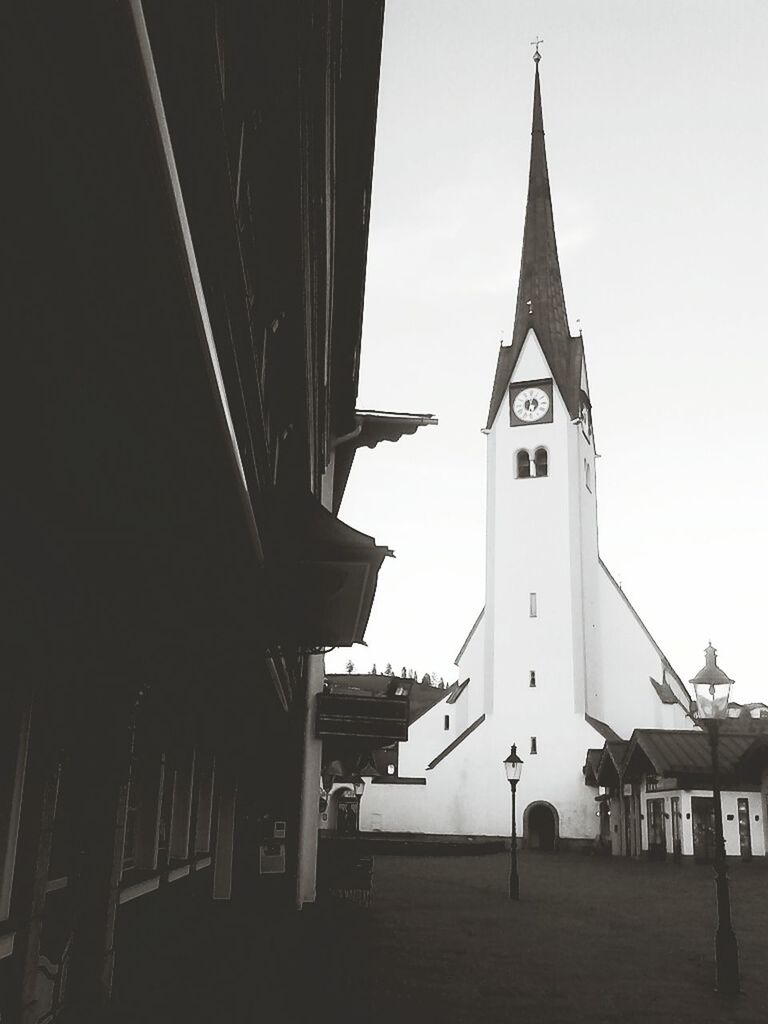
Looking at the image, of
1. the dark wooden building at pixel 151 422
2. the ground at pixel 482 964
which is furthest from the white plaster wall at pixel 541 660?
the dark wooden building at pixel 151 422

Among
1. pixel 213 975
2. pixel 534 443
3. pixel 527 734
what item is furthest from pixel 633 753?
pixel 213 975

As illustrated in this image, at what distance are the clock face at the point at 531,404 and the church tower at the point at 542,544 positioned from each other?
6 cm

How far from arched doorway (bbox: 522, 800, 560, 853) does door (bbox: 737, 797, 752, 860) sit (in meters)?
12.7

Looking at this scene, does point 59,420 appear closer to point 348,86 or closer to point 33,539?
point 33,539

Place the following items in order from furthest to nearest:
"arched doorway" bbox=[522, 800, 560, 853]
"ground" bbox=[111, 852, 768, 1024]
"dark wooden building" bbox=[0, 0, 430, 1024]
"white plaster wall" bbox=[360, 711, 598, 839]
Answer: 1. "arched doorway" bbox=[522, 800, 560, 853]
2. "white plaster wall" bbox=[360, 711, 598, 839]
3. "ground" bbox=[111, 852, 768, 1024]
4. "dark wooden building" bbox=[0, 0, 430, 1024]

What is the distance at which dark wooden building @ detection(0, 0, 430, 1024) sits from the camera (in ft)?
5.68

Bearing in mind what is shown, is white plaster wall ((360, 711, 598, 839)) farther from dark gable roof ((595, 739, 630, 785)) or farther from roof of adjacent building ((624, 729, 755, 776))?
roof of adjacent building ((624, 729, 755, 776))

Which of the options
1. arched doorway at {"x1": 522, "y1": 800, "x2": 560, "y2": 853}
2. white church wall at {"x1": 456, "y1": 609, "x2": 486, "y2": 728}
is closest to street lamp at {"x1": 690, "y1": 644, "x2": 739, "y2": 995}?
arched doorway at {"x1": 522, "y1": 800, "x2": 560, "y2": 853}

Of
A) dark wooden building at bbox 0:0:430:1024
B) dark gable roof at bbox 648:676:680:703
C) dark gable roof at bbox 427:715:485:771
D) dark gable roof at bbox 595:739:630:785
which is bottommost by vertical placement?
dark wooden building at bbox 0:0:430:1024

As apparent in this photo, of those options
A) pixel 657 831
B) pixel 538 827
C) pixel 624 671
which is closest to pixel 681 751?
pixel 657 831

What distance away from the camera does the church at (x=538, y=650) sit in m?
51.8

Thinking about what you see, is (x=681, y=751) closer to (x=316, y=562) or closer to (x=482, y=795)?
(x=482, y=795)

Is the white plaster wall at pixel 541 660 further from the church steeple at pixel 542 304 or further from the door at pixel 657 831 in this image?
the door at pixel 657 831

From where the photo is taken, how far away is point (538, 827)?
2029 inches
